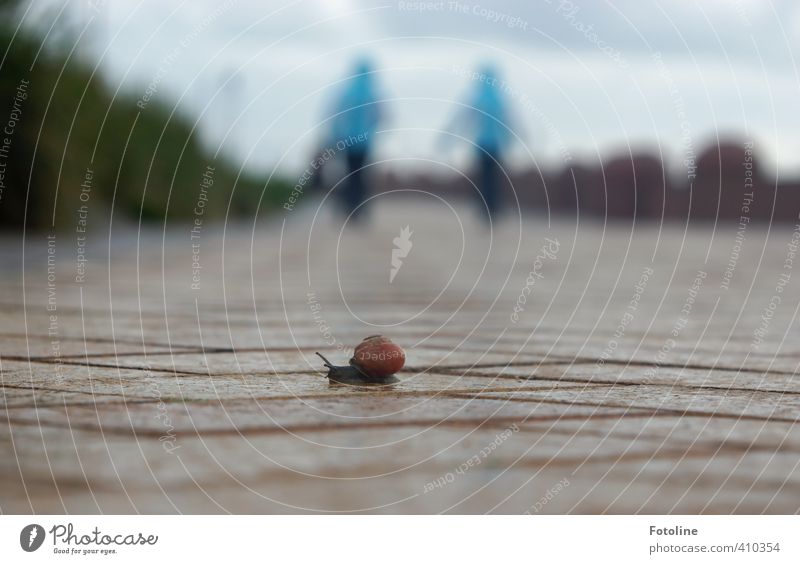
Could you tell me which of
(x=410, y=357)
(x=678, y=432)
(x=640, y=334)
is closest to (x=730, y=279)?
(x=640, y=334)

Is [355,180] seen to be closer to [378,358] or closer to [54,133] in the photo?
[54,133]

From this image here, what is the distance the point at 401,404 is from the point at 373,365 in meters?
0.26

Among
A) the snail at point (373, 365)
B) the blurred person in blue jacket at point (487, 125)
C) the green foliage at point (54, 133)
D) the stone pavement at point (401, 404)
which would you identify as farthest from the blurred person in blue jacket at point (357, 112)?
the snail at point (373, 365)

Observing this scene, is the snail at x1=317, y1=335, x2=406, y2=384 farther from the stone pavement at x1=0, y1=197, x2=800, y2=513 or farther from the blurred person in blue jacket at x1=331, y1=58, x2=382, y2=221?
the blurred person in blue jacket at x1=331, y1=58, x2=382, y2=221

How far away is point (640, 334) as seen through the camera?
327cm

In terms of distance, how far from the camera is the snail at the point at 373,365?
6.95 feet

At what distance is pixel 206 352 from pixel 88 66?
5713 millimetres

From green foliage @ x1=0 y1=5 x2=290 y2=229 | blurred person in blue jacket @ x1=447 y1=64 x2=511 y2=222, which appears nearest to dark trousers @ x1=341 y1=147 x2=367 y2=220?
blurred person in blue jacket @ x1=447 y1=64 x2=511 y2=222

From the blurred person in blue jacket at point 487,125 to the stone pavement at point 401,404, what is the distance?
1.92 m

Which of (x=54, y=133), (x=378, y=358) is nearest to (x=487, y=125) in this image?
(x=54, y=133)

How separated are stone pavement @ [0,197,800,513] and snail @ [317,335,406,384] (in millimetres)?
51

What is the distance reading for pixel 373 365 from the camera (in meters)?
2.12

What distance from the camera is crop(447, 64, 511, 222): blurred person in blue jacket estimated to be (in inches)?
251

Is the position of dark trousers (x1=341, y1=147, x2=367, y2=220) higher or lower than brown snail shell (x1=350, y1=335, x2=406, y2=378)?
higher
